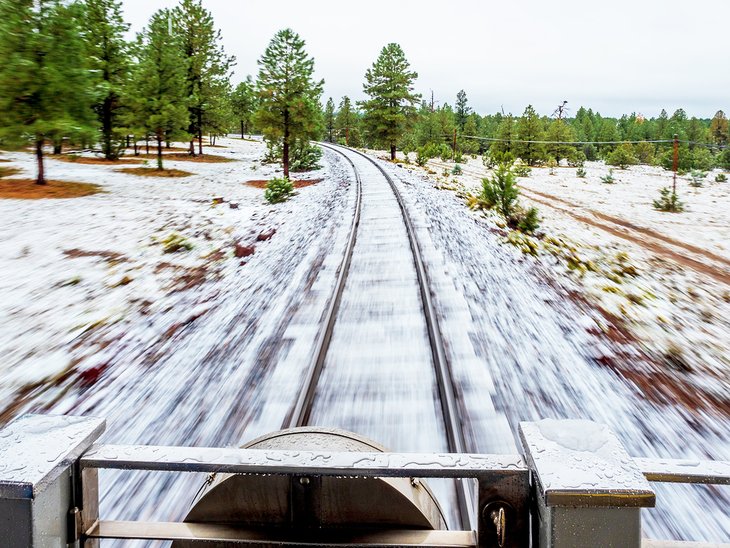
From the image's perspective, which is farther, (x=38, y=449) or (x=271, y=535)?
(x=271, y=535)

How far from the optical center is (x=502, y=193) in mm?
15531

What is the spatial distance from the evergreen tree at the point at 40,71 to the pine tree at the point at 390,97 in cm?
2540

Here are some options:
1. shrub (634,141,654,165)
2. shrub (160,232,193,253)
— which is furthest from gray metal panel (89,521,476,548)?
shrub (634,141,654,165)

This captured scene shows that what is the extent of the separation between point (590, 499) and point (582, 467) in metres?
0.11

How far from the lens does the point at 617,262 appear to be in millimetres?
10406

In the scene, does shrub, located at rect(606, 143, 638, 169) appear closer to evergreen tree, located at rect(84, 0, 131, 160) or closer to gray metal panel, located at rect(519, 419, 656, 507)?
evergreen tree, located at rect(84, 0, 131, 160)

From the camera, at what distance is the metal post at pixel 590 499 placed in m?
1.47

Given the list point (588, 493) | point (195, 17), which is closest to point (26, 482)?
point (588, 493)

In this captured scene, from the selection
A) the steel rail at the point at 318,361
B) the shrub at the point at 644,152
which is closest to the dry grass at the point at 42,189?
the steel rail at the point at 318,361

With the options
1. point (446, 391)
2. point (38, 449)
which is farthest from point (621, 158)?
point (38, 449)

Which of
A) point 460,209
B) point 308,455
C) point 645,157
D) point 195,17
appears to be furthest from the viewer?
point 645,157

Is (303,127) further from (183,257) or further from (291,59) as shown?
(183,257)

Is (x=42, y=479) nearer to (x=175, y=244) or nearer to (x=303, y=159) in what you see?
(x=175, y=244)

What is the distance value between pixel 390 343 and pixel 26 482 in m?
4.25
